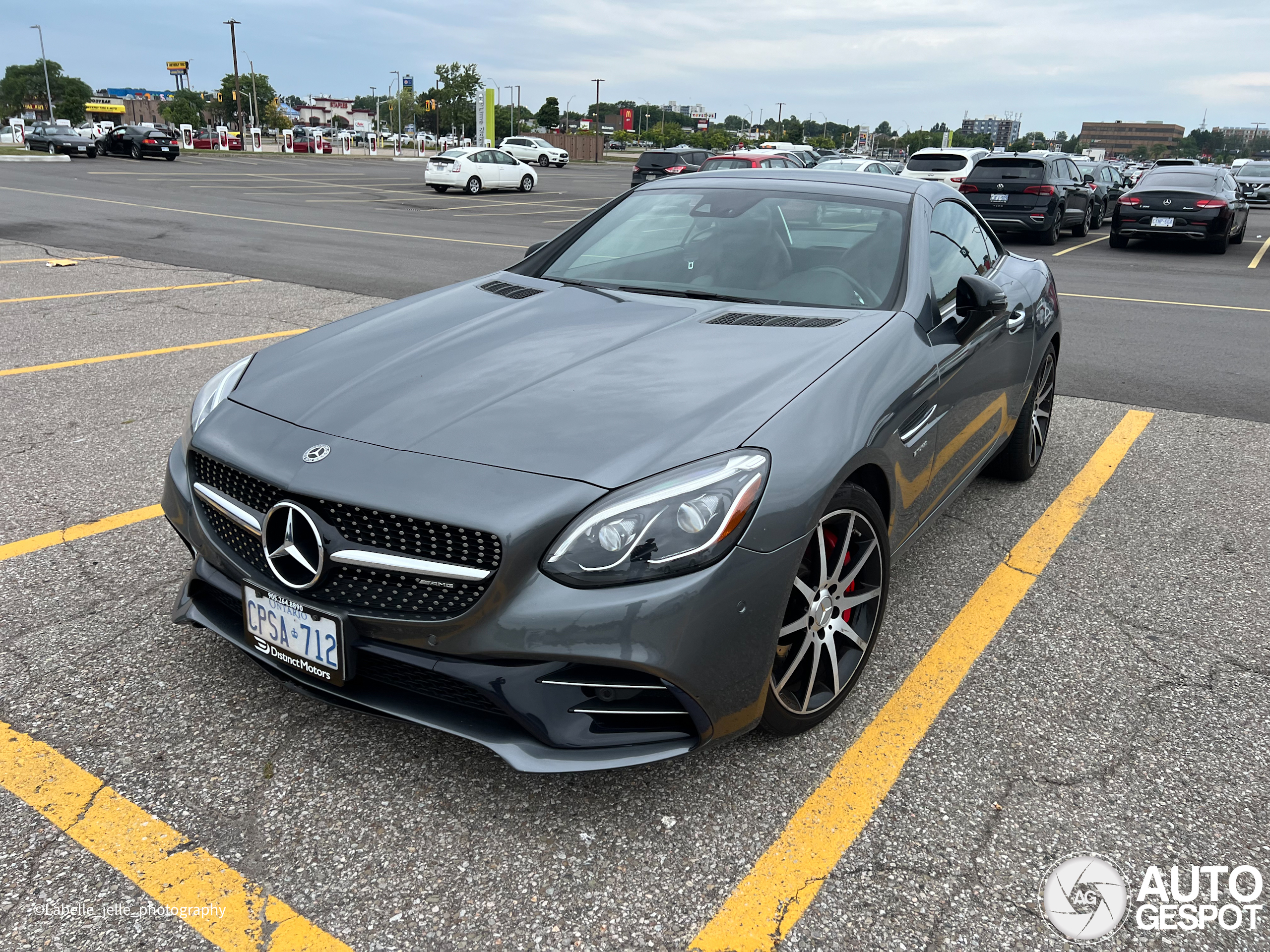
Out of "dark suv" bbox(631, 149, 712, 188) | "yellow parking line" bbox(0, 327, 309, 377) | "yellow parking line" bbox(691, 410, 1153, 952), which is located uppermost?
"dark suv" bbox(631, 149, 712, 188)

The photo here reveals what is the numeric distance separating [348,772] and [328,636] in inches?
18.8

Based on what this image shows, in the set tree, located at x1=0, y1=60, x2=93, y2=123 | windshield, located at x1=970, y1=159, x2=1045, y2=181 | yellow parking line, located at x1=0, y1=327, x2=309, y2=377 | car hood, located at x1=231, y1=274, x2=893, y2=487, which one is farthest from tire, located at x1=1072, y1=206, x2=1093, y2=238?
tree, located at x1=0, y1=60, x2=93, y2=123

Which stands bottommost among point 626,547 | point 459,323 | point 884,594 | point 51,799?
point 51,799

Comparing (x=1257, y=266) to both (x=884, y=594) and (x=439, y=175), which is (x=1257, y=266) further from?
(x=439, y=175)

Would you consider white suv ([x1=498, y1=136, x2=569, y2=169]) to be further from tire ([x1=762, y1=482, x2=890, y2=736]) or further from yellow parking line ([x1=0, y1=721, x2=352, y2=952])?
yellow parking line ([x1=0, y1=721, x2=352, y2=952])

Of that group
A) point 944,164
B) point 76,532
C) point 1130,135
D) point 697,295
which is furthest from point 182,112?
point 1130,135

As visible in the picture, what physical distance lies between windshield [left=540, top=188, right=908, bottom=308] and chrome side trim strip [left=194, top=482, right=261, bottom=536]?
1.62 meters

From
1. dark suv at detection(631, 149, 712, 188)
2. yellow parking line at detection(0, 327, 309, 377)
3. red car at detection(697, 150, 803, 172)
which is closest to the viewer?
yellow parking line at detection(0, 327, 309, 377)

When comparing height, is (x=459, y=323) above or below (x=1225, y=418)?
above

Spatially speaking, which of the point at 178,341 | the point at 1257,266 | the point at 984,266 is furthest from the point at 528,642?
the point at 1257,266

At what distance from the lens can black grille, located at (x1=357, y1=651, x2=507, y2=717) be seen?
2133mm

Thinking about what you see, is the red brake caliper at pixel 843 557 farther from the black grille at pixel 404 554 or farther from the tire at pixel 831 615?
the black grille at pixel 404 554

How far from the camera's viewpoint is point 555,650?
204 cm

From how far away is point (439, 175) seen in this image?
27719 millimetres
